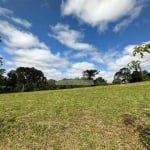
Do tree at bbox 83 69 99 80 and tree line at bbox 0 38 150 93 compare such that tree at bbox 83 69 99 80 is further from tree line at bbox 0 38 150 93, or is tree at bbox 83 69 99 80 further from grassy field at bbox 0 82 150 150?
grassy field at bbox 0 82 150 150

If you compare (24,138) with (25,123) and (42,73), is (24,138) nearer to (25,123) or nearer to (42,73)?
(25,123)

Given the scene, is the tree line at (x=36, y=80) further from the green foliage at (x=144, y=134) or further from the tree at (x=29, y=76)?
the green foliage at (x=144, y=134)

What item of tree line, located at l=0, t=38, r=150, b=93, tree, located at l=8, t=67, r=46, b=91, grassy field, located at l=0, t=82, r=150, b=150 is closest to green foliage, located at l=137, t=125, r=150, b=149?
grassy field, located at l=0, t=82, r=150, b=150

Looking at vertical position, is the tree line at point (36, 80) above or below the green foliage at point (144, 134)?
above

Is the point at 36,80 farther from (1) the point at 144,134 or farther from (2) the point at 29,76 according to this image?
(1) the point at 144,134

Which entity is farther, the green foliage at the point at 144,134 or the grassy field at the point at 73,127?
the green foliage at the point at 144,134

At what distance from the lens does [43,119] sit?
34.7ft

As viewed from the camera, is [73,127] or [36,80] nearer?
[73,127]

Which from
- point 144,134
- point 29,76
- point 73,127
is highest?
point 29,76

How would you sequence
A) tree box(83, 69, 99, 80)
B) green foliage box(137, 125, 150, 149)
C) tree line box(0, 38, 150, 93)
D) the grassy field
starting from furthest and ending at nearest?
tree box(83, 69, 99, 80)
tree line box(0, 38, 150, 93)
green foliage box(137, 125, 150, 149)
the grassy field

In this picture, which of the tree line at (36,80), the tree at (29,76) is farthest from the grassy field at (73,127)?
the tree at (29,76)

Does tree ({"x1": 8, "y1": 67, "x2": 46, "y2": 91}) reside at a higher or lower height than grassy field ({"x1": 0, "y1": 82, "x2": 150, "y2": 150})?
higher

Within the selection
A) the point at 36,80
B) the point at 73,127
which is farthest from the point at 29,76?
the point at 73,127

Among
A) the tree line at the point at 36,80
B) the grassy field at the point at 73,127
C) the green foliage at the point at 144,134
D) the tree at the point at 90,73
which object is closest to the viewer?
the grassy field at the point at 73,127
